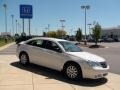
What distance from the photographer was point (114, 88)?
10.2 m

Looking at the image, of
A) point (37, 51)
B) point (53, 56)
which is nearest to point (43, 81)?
point (53, 56)

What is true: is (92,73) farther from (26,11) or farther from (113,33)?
(113,33)

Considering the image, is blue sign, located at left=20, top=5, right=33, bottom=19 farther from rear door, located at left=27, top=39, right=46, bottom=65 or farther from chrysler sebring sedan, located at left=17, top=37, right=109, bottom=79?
rear door, located at left=27, top=39, right=46, bottom=65

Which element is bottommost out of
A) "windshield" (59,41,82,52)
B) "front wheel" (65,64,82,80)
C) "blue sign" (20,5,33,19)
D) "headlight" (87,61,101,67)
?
"front wheel" (65,64,82,80)

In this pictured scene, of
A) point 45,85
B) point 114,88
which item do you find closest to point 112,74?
point 114,88

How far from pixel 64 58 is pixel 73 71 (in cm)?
73

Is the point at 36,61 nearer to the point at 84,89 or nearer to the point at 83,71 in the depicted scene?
the point at 83,71

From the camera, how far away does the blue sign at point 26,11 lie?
2709 centimetres

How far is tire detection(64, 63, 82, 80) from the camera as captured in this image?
1116 cm

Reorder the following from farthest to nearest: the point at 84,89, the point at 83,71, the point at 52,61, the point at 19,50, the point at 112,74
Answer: the point at 19,50 → the point at 112,74 → the point at 52,61 → the point at 83,71 → the point at 84,89

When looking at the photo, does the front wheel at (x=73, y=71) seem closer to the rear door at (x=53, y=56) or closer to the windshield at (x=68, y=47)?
the rear door at (x=53, y=56)

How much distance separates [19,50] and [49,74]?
3.10m

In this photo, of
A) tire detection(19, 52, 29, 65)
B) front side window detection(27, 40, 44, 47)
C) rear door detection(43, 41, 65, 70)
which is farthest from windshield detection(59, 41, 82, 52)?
tire detection(19, 52, 29, 65)

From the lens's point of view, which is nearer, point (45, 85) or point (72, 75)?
point (45, 85)
